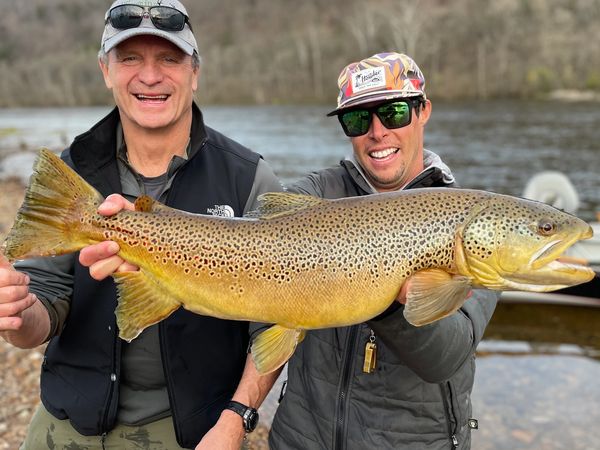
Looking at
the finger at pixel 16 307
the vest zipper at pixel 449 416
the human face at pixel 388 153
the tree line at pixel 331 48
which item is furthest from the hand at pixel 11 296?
the tree line at pixel 331 48

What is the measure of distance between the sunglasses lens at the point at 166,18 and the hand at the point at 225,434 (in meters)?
1.98

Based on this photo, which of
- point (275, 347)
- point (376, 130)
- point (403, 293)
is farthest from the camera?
point (376, 130)

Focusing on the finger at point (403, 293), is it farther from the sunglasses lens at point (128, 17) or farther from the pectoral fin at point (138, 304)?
the sunglasses lens at point (128, 17)

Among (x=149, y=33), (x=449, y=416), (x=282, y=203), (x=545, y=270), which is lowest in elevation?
(x=449, y=416)

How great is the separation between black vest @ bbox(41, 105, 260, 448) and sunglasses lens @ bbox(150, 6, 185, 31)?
0.54 metres

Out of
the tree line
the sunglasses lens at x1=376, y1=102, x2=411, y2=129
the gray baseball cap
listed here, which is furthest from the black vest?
the tree line

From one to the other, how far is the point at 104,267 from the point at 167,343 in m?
0.52

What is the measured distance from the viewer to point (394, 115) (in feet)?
9.99

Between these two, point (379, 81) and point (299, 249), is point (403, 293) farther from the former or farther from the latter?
point (379, 81)

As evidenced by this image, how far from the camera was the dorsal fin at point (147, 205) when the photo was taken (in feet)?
8.13

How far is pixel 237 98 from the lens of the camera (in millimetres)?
81125

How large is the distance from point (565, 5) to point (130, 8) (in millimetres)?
77061

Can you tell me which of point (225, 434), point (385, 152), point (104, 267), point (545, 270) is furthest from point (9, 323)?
point (545, 270)

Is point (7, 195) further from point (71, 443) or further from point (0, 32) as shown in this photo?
point (0, 32)
